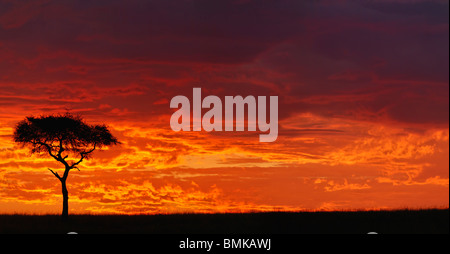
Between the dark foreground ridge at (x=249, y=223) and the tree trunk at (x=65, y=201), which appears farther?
the tree trunk at (x=65, y=201)

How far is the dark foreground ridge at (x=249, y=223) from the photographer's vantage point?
4044cm

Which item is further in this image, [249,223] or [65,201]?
[65,201]

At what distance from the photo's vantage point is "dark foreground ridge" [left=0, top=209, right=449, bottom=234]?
40438mm

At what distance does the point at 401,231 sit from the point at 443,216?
6.15 metres

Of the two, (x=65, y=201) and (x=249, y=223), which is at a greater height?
(x=65, y=201)

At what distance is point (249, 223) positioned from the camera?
43156 mm

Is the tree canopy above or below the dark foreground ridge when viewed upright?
above

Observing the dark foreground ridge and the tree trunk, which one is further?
the tree trunk

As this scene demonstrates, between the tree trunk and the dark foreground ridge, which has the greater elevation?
the tree trunk

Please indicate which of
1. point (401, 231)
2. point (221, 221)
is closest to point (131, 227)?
point (221, 221)
